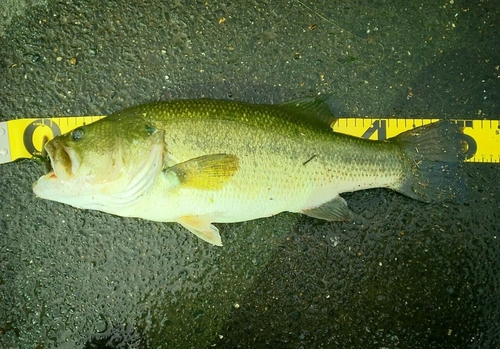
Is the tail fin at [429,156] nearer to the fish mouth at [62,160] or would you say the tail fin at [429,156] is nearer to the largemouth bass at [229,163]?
the largemouth bass at [229,163]

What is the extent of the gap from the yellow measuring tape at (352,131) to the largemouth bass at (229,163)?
22 cm

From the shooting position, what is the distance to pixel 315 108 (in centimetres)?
274

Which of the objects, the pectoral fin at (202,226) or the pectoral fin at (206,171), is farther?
the pectoral fin at (202,226)

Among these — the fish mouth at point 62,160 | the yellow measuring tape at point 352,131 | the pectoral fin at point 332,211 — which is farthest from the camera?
the yellow measuring tape at point 352,131

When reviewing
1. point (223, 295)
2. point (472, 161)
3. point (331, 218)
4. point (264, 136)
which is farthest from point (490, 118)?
point (223, 295)

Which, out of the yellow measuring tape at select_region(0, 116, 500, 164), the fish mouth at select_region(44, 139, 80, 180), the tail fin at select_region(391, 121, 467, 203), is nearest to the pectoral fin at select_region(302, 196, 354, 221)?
the tail fin at select_region(391, 121, 467, 203)

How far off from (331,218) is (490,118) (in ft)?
4.59

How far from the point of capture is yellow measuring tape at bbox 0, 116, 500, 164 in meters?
2.92

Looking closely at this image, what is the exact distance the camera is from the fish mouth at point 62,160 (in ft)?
7.62

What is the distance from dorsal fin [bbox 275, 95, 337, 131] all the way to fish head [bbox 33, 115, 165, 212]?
87cm

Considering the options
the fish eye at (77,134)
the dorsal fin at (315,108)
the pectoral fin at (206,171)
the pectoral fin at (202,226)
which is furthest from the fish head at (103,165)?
the dorsal fin at (315,108)

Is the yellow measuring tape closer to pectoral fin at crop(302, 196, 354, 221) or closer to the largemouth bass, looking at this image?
the largemouth bass

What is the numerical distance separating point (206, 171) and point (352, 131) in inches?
45.9

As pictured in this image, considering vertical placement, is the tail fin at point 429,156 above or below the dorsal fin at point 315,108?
below
